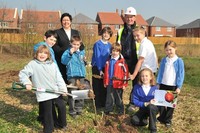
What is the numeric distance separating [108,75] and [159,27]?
6548cm

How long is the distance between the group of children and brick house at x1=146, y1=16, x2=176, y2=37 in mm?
63870

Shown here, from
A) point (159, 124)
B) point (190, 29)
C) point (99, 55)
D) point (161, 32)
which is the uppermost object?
point (190, 29)

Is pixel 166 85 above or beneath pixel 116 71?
beneath

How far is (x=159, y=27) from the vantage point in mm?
68375

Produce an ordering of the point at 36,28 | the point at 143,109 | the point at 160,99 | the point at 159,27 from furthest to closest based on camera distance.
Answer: the point at 159,27
the point at 36,28
the point at 143,109
the point at 160,99

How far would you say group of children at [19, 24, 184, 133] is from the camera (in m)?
4.41

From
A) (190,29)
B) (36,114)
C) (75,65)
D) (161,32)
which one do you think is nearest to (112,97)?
(75,65)

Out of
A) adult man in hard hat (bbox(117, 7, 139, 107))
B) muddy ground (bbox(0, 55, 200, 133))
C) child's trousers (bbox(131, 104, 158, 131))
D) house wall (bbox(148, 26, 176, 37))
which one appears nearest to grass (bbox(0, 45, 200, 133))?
muddy ground (bbox(0, 55, 200, 133))

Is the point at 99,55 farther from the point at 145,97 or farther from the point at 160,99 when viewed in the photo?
the point at 160,99

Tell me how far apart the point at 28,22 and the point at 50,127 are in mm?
19257

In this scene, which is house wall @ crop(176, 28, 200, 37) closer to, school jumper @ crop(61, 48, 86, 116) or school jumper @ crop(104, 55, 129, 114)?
school jumper @ crop(104, 55, 129, 114)

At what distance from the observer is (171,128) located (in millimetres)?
5219

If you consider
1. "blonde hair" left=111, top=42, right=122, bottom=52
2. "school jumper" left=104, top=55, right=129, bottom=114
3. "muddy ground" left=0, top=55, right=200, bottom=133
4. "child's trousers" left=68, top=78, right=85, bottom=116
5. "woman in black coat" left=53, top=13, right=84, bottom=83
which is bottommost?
"muddy ground" left=0, top=55, right=200, bottom=133

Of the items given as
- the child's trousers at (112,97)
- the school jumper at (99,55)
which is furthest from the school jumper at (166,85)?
the school jumper at (99,55)
